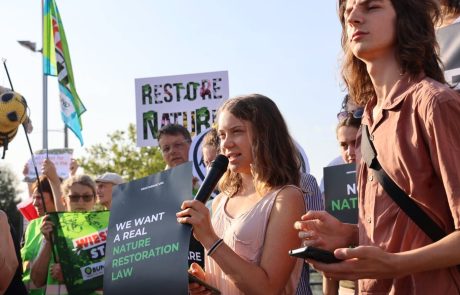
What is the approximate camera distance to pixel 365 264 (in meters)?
2.11

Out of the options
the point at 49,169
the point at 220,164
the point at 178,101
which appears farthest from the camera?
the point at 178,101

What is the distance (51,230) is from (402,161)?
4.06 m

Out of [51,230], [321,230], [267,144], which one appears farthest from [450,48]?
[51,230]

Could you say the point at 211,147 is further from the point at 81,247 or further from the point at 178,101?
the point at 178,101

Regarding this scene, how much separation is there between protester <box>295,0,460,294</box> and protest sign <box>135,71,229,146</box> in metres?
6.26

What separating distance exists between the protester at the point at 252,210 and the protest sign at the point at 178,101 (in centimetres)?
484

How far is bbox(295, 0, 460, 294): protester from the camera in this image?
2.12m

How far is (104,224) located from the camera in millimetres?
5734

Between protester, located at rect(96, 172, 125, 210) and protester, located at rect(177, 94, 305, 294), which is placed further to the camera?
protester, located at rect(96, 172, 125, 210)

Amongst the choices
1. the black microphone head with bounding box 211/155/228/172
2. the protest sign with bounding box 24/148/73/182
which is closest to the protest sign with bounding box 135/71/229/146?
the protest sign with bounding box 24/148/73/182

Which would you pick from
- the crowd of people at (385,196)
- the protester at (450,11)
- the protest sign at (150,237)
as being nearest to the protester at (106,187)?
the protest sign at (150,237)

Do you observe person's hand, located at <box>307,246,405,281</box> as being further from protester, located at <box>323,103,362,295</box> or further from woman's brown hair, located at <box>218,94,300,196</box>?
protester, located at <box>323,103,362,295</box>

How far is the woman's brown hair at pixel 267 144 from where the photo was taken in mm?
3736

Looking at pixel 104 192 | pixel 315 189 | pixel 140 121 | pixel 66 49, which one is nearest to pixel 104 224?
pixel 104 192
